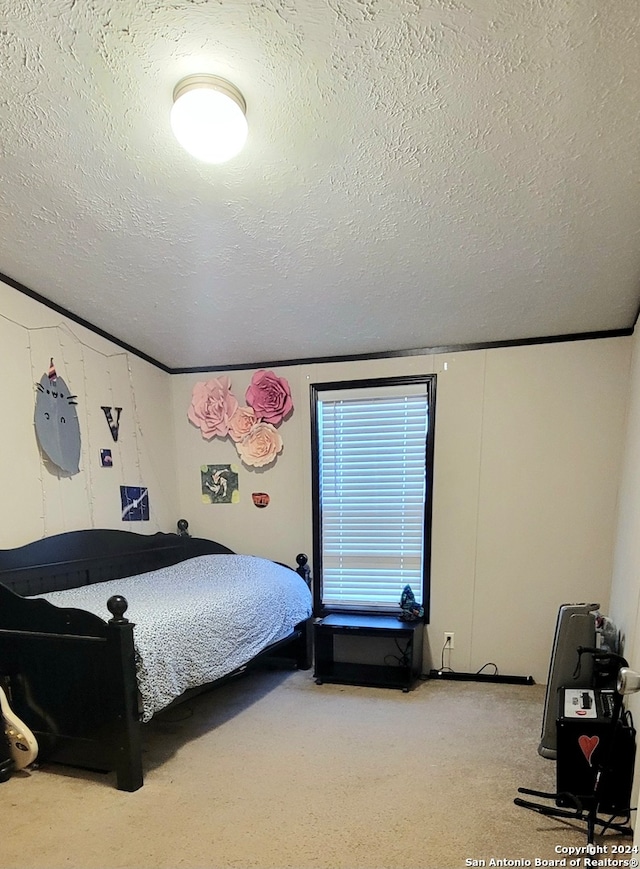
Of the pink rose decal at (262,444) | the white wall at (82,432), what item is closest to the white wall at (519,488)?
the pink rose decal at (262,444)

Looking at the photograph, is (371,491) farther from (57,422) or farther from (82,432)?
(57,422)

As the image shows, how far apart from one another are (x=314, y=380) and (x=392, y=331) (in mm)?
696

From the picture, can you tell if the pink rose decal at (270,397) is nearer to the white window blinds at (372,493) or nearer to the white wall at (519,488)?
the white window blinds at (372,493)

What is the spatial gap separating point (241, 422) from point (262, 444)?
9.2 inches

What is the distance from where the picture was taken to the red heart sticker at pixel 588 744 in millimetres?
1838

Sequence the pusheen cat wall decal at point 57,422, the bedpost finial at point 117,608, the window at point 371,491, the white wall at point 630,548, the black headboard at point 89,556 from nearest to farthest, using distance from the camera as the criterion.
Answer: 1. the white wall at point 630,548
2. the bedpost finial at point 117,608
3. the black headboard at point 89,556
4. the pusheen cat wall decal at point 57,422
5. the window at point 371,491

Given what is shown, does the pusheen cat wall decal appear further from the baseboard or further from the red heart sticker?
the red heart sticker

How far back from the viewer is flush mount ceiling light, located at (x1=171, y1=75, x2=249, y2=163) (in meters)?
1.42

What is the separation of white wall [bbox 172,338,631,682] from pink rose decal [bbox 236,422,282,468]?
68cm

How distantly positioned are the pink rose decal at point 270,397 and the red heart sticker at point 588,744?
239 centimetres

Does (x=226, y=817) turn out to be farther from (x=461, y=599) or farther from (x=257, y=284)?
(x=257, y=284)

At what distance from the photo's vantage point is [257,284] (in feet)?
8.37

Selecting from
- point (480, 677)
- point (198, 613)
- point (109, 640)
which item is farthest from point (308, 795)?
point (480, 677)

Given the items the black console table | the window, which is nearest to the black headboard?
the window
